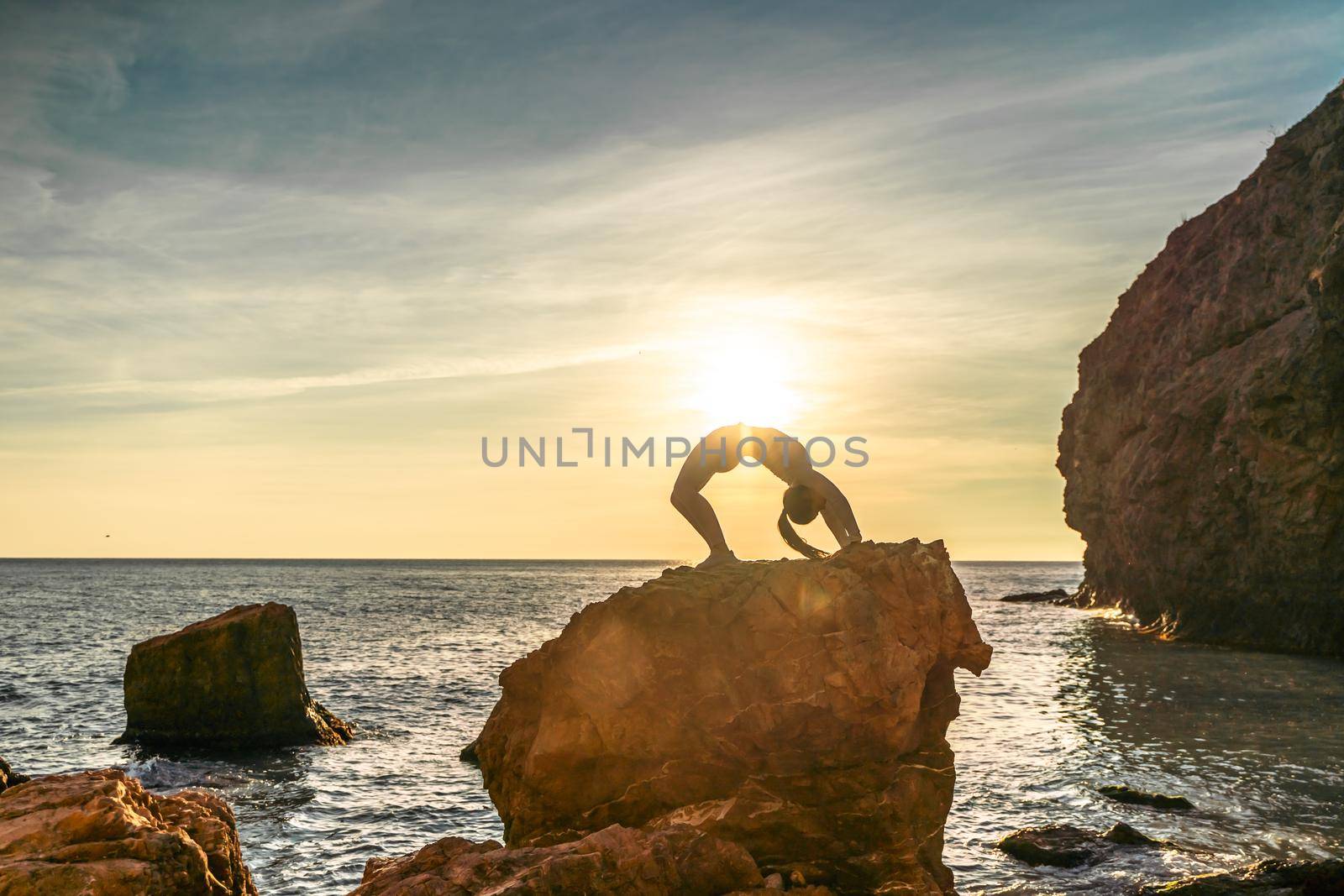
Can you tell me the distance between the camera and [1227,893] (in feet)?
34.7

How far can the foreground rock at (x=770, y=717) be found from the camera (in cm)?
923

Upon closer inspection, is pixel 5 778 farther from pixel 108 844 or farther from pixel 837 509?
pixel 837 509

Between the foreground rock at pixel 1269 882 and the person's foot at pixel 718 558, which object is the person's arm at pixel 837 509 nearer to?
the person's foot at pixel 718 558

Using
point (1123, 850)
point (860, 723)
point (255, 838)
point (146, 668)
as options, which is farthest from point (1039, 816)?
point (146, 668)

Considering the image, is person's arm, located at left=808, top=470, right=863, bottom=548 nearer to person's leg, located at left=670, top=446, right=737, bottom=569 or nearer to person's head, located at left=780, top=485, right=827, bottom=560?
person's head, located at left=780, top=485, right=827, bottom=560

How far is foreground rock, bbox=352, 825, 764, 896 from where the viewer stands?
6641 mm

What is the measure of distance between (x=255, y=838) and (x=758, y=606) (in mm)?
10042

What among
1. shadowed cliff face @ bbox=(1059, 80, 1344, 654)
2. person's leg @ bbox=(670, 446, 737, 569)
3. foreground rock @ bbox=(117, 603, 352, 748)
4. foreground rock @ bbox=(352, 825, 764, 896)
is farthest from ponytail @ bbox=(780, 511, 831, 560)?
shadowed cliff face @ bbox=(1059, 80, 1344, 654)

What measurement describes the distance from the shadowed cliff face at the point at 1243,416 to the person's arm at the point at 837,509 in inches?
1079

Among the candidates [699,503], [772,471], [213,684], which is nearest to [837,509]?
[772,471]

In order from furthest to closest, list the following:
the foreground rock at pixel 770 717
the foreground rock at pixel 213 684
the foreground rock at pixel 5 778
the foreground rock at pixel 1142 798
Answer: the foreground rock at pixel 213 684, the foreground rock at pixel 1142 798, the foreground rock at pixel 5 778, the foreground rock at pixel 770 717

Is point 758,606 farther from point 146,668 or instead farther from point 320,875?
point 146,668

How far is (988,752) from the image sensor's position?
21.1m

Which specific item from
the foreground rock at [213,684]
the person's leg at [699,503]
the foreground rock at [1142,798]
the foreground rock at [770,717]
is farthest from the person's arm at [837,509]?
the foreground rock at [213,684]
